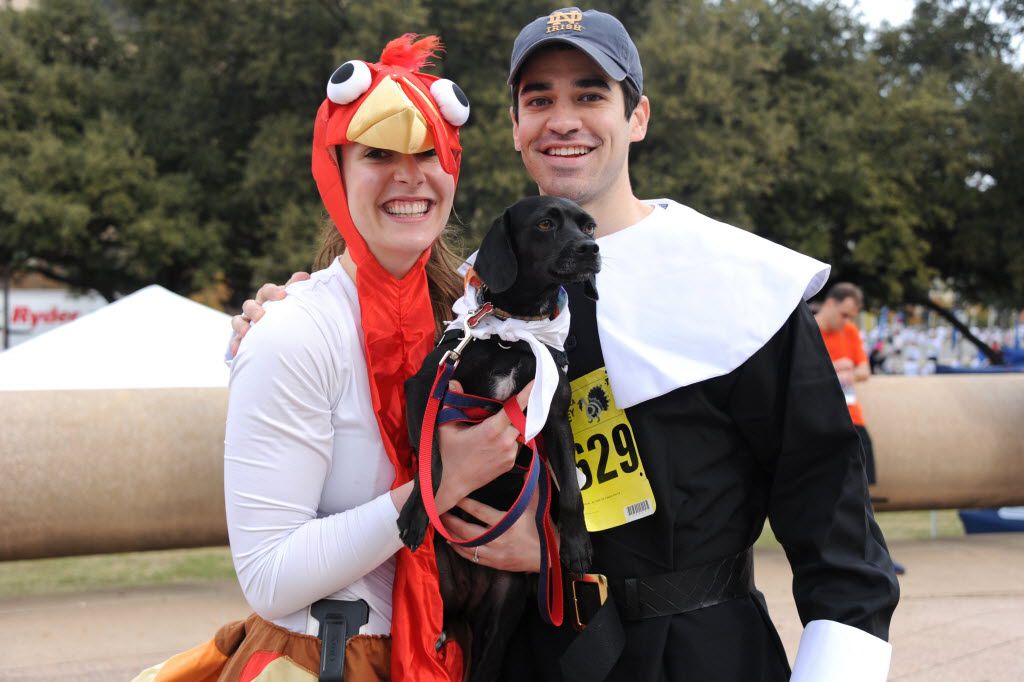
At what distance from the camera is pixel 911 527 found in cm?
912

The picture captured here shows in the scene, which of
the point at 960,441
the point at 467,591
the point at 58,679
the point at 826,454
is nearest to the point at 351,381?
the point at 467,591

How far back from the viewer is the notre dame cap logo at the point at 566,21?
243 centimetres

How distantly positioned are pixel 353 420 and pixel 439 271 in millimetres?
677

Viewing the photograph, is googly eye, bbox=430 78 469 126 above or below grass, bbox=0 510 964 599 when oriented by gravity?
above

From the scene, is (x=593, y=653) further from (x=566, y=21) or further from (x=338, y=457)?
(x=566, y=21)

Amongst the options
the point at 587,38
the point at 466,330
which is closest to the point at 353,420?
the point at 466,330

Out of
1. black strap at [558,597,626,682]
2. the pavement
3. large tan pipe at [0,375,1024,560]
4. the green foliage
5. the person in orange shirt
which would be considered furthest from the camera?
the green foliage

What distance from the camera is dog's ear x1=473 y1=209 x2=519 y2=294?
238 centimetres

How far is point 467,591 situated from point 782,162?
2312 cm

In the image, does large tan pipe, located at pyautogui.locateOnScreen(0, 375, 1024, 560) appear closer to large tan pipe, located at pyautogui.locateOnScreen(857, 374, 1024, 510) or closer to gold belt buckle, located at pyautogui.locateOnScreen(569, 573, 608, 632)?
gold belt buckle, located at pyautogui.locateOnScreen(569, 573, 608, 632)

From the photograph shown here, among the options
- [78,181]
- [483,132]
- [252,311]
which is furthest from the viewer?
[78,181]

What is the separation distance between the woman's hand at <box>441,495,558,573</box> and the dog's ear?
533mm

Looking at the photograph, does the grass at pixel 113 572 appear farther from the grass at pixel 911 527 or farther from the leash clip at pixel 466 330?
the leash clip at pixel 466 330

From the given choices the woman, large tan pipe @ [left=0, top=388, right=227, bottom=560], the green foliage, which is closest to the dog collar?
the woman
